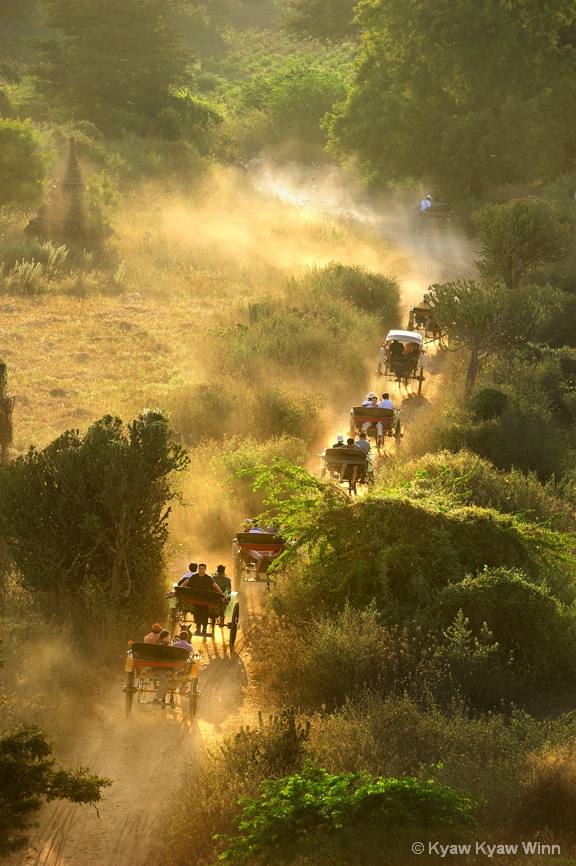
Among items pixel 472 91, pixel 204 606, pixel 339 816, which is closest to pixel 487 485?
pixel 204 606

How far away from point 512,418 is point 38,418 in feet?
31.1

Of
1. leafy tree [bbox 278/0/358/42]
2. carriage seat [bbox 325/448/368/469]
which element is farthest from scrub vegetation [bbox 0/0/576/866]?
leafy tree [bbox 278/0/358/42]

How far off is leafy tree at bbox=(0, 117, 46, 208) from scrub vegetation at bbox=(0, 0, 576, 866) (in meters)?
0.10

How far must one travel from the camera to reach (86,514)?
45.7 feet

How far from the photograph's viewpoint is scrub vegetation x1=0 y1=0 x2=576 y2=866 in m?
10.1

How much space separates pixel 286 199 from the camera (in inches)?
1965

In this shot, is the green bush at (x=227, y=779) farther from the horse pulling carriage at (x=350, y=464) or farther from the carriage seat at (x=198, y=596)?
the horse pulling carriage at (x=350, y=464)

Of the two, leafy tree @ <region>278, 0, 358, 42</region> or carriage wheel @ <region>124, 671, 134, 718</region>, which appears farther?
leafy tree @ <region>278, 0, 358, 42</region>

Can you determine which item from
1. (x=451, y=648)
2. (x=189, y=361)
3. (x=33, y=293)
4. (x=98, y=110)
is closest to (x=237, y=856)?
(x=451, y=648)

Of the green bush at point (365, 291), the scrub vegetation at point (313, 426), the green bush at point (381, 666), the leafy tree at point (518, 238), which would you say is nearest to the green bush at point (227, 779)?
the scrub vegetation at point (313, 426)

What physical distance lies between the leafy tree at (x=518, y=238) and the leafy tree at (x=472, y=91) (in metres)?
11.7

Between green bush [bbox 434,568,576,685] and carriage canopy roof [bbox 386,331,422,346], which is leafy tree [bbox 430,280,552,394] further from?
green bush [bbox 434,568,576,685]

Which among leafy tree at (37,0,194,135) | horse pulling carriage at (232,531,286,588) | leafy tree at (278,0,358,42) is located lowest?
horse pulling carriage at (232,531,286,588)

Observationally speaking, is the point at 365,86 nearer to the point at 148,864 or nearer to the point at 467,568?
the point at 467,568
